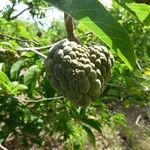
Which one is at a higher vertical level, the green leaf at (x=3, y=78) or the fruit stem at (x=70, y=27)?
the fruit stem at (x=70, y=27)

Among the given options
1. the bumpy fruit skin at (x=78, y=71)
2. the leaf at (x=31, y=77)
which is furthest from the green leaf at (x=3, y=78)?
the bumpy fruit skin at (x=78, y=71)

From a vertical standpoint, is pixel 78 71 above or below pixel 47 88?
above

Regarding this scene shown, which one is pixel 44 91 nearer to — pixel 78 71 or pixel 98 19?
pixel 78 71

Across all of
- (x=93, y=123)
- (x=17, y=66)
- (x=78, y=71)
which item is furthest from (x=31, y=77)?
(x=78, y=71)

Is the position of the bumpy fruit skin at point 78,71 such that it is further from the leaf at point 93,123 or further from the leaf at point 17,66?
the leaf at point 93,123

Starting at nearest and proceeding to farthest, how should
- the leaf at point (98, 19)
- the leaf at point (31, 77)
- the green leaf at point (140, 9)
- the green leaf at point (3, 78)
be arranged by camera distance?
the leaf at point (98, 19), the green leaf at point (140, 9), the green leaf at point (3, 78), the leaf at point (31, 77)

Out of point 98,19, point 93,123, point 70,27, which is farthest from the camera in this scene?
point 93,123

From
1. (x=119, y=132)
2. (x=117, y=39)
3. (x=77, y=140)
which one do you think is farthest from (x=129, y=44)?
(x=119, y=132)

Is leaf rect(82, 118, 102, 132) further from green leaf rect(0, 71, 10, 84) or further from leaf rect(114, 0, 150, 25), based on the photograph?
leaf rect(114, 0, 150, 25)
